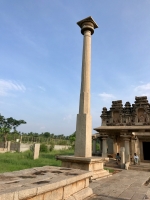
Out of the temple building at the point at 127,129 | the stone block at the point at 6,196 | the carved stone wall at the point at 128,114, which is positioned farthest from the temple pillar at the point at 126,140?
the stone block at the point at 6,196

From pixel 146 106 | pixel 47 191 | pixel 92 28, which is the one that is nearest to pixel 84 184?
pixel 47 191

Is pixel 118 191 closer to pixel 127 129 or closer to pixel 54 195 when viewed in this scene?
pixel 54 195

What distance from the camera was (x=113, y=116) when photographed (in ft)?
70.3

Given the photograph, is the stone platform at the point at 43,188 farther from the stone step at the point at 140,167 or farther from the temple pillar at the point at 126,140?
the temple pillar at the point at 126,140

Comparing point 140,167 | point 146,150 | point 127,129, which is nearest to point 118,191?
point 140,167

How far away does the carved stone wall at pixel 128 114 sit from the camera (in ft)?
63.0

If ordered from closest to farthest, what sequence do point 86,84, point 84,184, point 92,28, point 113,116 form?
point 84,184, point 86,84, point 92,28, point 113,116

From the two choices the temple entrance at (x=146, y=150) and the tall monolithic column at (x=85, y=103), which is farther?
the temple entrance at (x=146, y=150)

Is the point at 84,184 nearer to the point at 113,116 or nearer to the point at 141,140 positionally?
the point at 141,140

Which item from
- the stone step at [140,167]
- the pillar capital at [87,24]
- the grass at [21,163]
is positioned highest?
the pillar capital at [87,24]

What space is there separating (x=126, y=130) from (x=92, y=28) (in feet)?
34.4

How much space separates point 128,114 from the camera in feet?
65.7

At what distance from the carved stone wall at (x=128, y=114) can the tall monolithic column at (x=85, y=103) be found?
1358 cm

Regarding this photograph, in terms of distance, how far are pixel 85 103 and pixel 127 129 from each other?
969 centimetres
